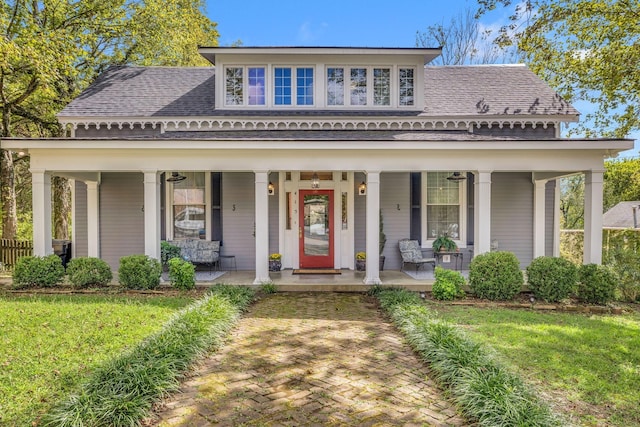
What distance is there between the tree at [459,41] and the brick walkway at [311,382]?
2047 cm

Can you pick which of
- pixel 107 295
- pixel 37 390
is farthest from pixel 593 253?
pixel 107 295

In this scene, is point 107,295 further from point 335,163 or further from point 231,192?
point 335,163

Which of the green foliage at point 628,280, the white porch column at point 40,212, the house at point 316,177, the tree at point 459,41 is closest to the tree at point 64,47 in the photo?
the house at point 316,177

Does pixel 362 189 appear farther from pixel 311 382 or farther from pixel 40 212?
pixel 40 212

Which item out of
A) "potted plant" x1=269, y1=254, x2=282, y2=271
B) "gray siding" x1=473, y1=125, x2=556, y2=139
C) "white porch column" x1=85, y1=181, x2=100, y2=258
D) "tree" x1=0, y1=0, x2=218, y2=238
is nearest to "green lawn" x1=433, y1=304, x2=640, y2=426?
"potted plant" x1=269, y1=254, x2=282, y2=271

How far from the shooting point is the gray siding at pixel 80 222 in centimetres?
1043

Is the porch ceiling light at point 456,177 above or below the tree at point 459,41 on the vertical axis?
below

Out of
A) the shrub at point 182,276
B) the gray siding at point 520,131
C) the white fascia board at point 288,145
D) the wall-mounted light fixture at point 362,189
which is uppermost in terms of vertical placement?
the gray siding at point 520,131

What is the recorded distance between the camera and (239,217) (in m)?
10.6

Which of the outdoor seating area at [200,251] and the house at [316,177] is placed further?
the house at [316,177]

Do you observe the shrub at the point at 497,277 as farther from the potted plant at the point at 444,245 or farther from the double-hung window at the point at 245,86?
the double-hung window at the point at 245,86

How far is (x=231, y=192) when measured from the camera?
10570mm

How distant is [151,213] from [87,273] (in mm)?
1838

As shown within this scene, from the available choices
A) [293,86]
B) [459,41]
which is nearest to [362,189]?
[293,86]
